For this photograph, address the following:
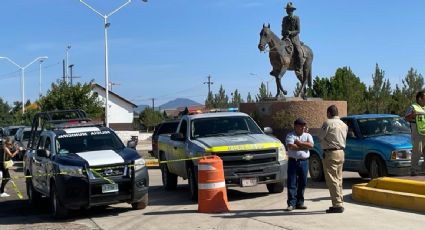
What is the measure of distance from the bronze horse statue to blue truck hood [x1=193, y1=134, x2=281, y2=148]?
13711 millimetres

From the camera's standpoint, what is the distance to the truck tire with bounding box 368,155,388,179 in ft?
46.4

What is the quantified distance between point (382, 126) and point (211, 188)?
583cm

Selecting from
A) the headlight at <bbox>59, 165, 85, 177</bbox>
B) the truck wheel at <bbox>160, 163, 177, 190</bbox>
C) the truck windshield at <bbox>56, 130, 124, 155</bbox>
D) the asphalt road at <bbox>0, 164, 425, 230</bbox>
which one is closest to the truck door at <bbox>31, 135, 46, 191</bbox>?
the asphalt road at <bbox>0, 164, 425, 230</bbox>

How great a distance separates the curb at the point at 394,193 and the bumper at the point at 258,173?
1650 millimetres

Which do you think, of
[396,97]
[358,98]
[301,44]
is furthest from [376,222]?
[396,97]

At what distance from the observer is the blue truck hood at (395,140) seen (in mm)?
13899

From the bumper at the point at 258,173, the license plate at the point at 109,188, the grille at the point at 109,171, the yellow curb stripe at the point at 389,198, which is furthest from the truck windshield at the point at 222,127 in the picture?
the yellow curb stripe at the point at 389,198

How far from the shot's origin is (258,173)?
12.9 m

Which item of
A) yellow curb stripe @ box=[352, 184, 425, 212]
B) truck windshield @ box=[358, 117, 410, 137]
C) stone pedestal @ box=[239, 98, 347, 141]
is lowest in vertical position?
yellow curb stripe @ box=[352, 184, 425, 212]

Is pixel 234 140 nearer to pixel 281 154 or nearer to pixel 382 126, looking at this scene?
pixel 281 154

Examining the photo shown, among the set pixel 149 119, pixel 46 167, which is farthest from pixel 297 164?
pixel 149 119

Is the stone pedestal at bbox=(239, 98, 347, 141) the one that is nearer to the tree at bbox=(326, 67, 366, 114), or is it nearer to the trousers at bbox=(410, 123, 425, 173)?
the trousers at bbox=(410, 123, 425, 173)

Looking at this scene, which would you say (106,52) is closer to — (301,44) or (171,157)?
(301,44)

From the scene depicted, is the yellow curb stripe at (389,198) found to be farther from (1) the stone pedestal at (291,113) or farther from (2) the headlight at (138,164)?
(1) the stone pedestal at (291,113)
